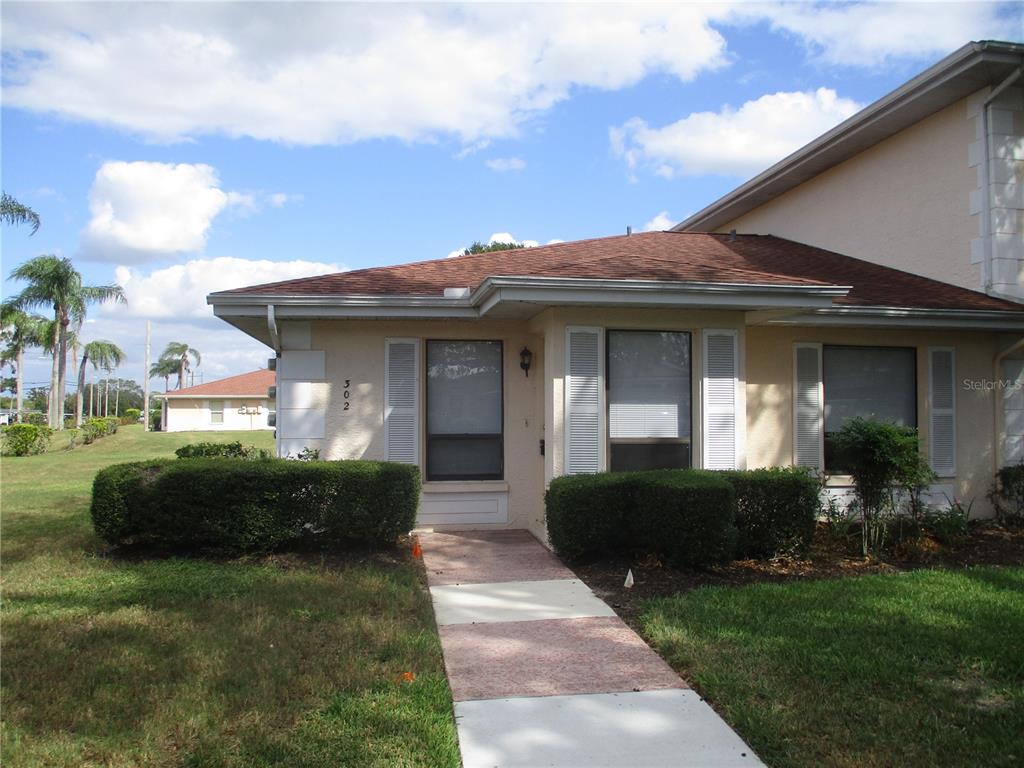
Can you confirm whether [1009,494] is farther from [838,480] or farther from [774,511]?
[774,511]

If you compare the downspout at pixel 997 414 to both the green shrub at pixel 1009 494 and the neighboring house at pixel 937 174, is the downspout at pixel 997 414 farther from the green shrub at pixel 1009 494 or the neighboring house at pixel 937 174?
the neighboring house at pixel 937 174

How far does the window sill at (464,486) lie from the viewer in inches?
364

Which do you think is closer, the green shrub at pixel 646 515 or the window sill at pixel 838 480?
the green shrub at pixel 646 515

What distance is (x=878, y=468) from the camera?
7.78 metres

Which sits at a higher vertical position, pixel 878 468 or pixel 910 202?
pixel 910 202

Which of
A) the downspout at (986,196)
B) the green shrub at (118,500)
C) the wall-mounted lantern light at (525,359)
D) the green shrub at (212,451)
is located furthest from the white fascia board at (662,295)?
the green shrub at (212,451)

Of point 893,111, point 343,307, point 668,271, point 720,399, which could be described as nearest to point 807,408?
point 720,399

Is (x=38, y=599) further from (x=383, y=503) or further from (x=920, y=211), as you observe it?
(x=920, y=211)

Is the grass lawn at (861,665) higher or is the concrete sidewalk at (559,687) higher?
the grass lawn at (861,665)

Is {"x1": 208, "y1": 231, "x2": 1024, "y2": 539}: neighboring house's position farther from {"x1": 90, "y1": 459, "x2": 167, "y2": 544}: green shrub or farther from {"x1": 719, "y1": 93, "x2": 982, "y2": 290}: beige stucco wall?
{"x1": 90, "y1": 459, "x2": 167, "y2": 544}: green shrub

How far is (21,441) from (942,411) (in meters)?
27.6

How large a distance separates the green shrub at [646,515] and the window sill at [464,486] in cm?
167

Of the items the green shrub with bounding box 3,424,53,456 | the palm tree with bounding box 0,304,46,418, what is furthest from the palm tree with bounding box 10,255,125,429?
the green shrub with bounding box 3,424,53,456

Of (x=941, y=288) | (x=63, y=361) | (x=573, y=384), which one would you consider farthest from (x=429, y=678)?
(x=63, y=361)
